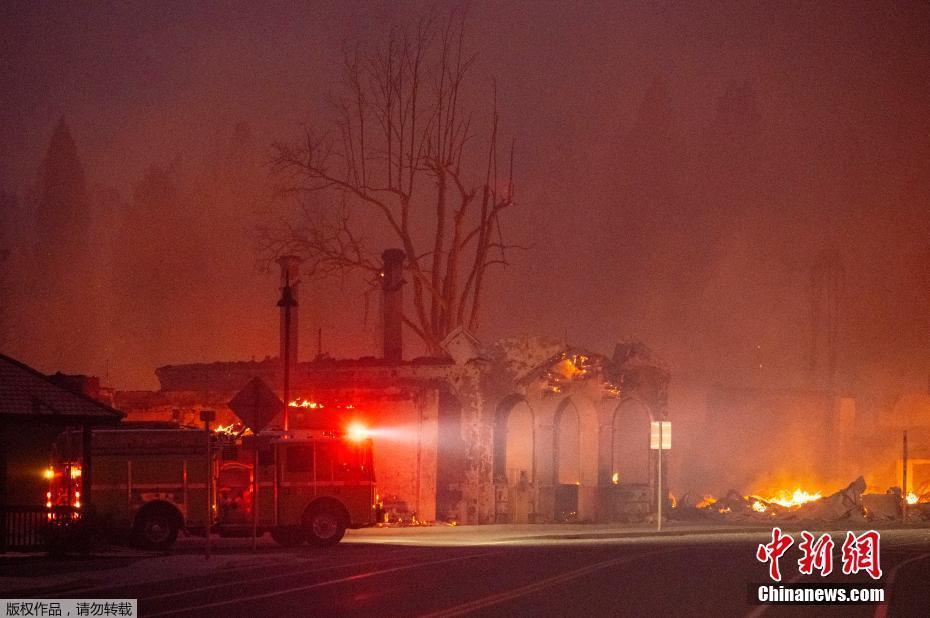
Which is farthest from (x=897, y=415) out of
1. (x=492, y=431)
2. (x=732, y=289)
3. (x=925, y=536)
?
(x=492, y=431)

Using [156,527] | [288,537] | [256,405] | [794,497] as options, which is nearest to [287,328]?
[288,537]

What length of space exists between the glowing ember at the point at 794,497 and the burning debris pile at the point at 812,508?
126 mm

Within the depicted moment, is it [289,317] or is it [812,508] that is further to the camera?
[812,508]

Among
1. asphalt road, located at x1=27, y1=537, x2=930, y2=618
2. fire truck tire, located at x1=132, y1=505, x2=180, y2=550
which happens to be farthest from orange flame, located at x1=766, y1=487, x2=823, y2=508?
fire truck tire, located at x1=132, y1=505, x2=180, y2=550

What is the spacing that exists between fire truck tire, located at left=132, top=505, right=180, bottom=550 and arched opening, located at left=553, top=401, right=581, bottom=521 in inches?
655

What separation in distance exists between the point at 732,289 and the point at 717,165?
7.20 meters

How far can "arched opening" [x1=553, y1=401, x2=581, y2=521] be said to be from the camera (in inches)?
1666

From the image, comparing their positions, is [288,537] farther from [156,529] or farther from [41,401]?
[41,401]

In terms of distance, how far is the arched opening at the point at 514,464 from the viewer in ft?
130

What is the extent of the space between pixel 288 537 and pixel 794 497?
24.3 meters

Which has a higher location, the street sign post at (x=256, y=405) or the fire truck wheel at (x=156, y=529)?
the street sign post at (x=256, y=405)

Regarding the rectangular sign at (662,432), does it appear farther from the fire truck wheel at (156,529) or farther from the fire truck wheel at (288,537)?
the fire truck wheel at (156,529)

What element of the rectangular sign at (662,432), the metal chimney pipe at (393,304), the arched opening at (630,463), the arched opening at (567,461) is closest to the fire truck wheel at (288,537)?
the rectangular sign at (662,432)

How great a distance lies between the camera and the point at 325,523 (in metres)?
28.6
